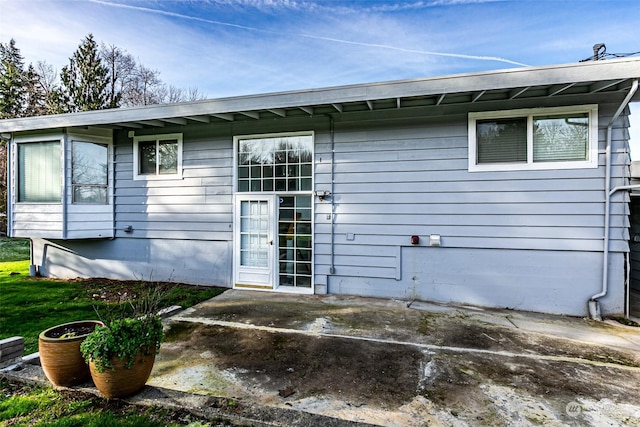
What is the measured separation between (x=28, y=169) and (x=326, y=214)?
639cm

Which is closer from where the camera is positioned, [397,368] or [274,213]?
[397,368]

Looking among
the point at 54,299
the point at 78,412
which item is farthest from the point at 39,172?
the point at 78,412

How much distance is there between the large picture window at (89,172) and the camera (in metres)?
6.64

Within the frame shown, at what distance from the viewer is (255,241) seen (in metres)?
6.27

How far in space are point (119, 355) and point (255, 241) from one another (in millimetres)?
4048

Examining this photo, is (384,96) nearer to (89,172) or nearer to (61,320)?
(61,320)

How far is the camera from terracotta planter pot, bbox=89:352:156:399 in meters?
2.29

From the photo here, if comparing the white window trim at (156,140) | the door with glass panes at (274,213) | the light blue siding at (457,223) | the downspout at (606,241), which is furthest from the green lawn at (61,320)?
the downspout at (606,241)

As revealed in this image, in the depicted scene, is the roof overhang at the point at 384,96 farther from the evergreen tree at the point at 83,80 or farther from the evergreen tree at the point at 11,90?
the evergreen tree at the point at 11,90

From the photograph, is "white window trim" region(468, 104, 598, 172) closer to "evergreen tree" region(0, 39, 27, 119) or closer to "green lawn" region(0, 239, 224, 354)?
"green lawn" region(0, 239, 224, 354)

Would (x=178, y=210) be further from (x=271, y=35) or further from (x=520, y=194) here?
(x=271, y=35)

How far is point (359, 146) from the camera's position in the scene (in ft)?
18.5

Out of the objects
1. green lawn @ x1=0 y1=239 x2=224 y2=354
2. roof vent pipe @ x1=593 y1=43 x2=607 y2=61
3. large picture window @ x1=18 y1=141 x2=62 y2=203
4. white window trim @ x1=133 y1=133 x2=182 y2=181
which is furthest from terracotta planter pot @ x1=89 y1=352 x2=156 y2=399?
roof vent pipe @ x1=593 y1=43 x2=607 y2=61

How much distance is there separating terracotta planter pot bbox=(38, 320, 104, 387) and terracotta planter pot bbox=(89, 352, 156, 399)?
26 cm
